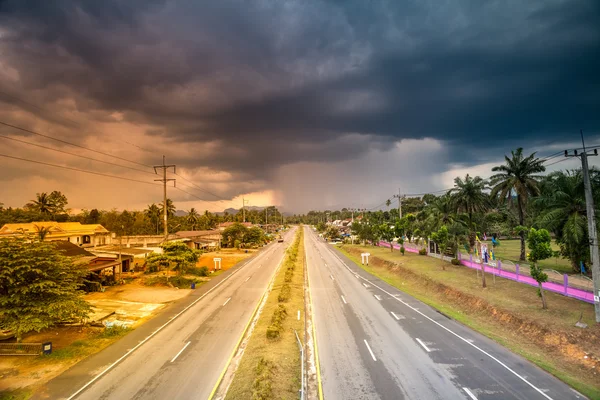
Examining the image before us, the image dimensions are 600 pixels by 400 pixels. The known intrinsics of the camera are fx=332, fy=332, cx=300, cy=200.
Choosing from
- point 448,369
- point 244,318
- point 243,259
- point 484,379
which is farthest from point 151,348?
point 243,259

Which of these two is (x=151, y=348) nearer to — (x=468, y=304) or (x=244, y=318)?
(x=244, y=318)

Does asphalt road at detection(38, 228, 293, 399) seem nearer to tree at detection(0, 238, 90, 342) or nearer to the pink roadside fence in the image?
tree at detection(0, 238, 90, 342)

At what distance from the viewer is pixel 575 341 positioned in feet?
70.5

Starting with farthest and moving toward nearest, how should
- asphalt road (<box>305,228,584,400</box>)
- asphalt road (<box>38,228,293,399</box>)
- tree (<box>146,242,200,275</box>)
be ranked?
1. tree (<box>146,242,200,275</box>)
2. asphalt road (<box>38,228,293,399</box>)
3. asphalt road (<box>305,228,584,400</box>)

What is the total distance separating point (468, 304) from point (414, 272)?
1680cm

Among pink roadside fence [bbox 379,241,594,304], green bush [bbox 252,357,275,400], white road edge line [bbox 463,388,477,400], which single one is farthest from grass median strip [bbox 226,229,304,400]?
pink roadside fence [bbox 379,241,594,304]

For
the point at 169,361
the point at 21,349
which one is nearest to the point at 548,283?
the point at 169,361

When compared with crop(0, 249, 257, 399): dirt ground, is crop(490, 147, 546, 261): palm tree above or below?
above

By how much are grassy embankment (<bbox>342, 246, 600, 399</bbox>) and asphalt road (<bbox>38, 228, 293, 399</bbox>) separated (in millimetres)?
19270

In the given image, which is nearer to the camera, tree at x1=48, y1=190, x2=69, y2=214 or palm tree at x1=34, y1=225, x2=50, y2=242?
palm tree at x1=34, y1=225, x2=50, y2=242

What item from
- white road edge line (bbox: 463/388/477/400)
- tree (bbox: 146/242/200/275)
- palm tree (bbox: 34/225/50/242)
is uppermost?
palm tree (bbox: 34/225/50/242)

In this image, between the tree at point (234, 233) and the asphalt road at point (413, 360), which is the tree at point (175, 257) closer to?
the asphalt road at point (413, 360)

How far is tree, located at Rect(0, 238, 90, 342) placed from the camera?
Answer: 22031 mm

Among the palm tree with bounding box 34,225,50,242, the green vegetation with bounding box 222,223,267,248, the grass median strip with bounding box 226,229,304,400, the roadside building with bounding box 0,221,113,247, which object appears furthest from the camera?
the green vegetation with bounding box 222,223,267,248
